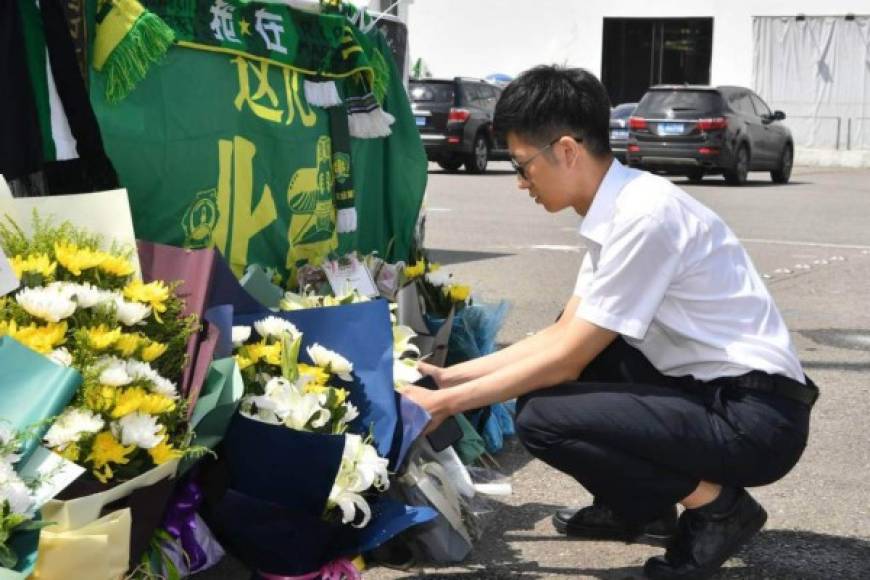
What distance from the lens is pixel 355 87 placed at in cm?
554

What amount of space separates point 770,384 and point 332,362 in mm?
1146

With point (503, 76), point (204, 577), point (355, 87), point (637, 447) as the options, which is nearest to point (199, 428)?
point (204, 577)

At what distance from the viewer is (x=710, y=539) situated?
3686mm

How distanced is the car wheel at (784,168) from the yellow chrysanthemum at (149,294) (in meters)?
20.7

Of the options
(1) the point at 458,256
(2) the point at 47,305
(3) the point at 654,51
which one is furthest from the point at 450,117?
(2) the point at 47,305

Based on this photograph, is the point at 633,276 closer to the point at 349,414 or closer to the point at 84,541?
the point at 349,414

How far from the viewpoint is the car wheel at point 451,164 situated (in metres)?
23.1

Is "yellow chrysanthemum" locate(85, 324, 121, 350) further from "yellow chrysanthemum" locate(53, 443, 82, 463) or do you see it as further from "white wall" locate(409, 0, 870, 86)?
"white wall" locate(409, 0, 870, 86)

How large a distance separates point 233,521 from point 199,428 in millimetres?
265

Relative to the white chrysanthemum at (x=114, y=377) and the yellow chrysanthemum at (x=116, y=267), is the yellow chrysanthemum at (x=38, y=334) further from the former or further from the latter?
the yellow chrysanthemum at (x=116, y=267)

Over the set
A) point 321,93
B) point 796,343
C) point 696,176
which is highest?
point 321,93

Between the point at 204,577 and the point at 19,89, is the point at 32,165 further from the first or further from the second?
the point at 204,577

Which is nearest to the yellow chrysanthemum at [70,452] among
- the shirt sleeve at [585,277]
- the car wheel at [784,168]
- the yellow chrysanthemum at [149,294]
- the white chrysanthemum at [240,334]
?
the yellow chrysanthemum at [149,294]

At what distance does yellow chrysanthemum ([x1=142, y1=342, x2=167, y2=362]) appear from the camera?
122 inches
